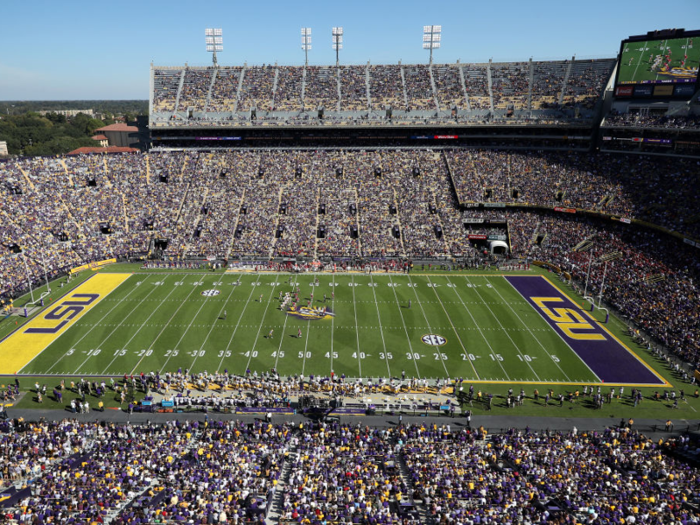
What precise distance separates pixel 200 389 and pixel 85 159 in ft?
146

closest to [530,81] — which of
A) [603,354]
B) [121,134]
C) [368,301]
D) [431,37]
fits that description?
[431,37]

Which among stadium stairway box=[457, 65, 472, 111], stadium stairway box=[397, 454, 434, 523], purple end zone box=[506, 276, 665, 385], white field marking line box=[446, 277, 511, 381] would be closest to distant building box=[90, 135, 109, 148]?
stadium stairway box=[457, 65, 472, 111]

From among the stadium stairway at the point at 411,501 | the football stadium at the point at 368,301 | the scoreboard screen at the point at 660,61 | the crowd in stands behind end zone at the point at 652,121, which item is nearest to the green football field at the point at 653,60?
the scoreboard screen at the point at 660,61

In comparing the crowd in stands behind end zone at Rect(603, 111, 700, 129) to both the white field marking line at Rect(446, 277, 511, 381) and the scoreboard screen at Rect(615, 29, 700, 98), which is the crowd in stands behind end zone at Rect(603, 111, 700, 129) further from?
the white field marking line at Rect(446, 277, 511, 381)

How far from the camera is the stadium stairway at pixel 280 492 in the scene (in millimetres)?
16266

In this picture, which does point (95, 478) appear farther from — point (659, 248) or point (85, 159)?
point (85, 159)

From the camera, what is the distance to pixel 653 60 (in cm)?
5134

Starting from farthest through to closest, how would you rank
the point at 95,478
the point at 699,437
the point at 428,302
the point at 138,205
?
the point at 138,205, the point at 428,302, the point at 699,437, the point at 95,478

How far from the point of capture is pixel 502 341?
32844 millimetres

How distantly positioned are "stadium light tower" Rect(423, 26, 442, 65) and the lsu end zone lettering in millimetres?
54565

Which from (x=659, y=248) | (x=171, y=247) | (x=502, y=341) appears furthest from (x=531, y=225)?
(x=171, y=247)

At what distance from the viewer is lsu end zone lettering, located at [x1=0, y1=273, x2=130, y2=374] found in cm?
3039

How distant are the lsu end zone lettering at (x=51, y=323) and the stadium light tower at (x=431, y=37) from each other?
54565 millimetres

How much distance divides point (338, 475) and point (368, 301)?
Result: 21.8 metres
